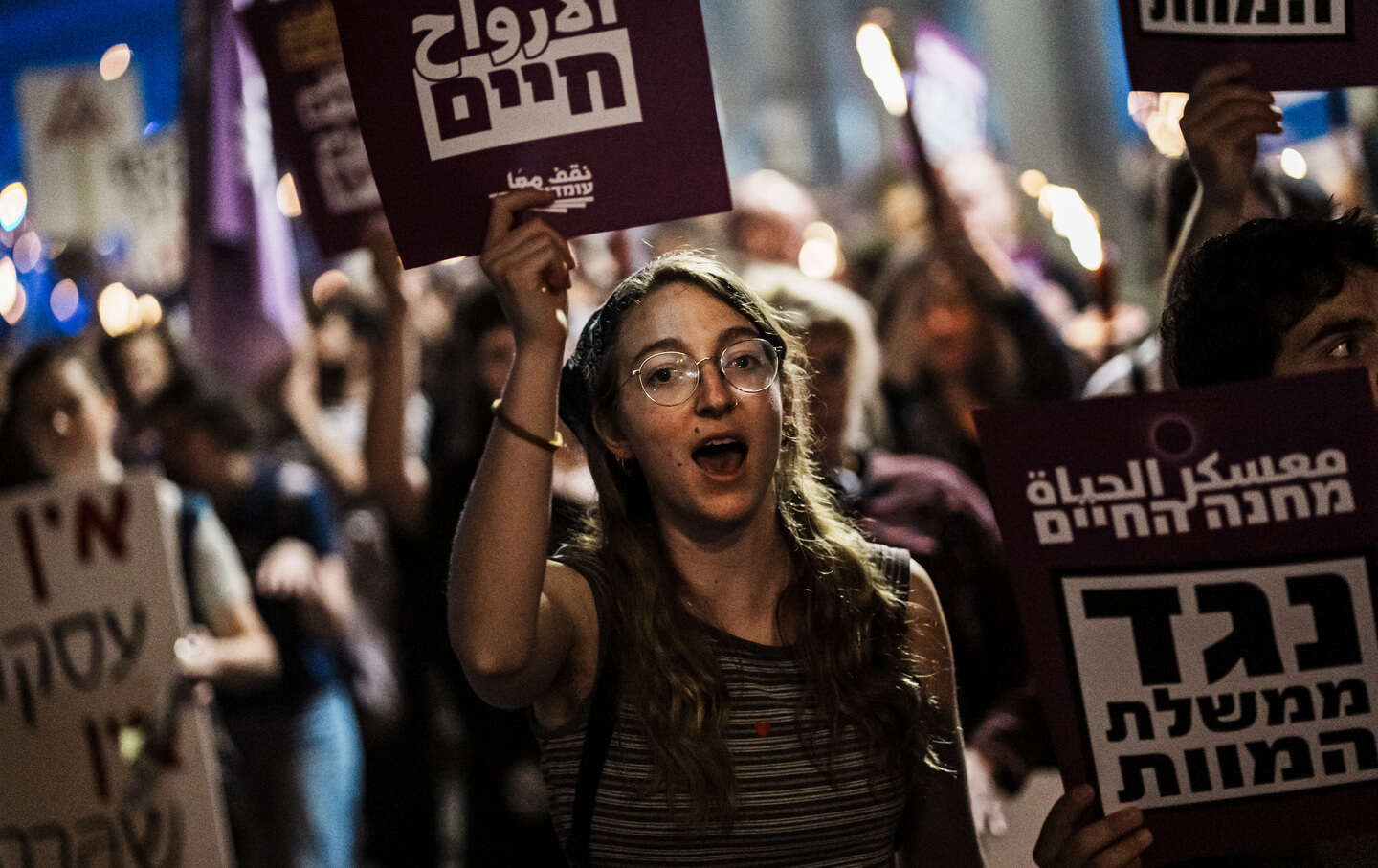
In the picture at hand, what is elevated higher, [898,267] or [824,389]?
[898,267]

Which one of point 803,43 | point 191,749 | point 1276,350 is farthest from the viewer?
point 803,43

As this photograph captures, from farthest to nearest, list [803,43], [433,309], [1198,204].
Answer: [803,43] → [433,309] → [1198,204]

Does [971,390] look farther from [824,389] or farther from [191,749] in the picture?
[191,749]

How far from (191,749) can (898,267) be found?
2947mm

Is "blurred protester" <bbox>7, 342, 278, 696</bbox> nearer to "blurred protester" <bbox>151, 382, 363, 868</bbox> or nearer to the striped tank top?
"blurred protester" <bbox>151, 382, 363, 868</bbox>

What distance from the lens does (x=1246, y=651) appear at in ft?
5.56

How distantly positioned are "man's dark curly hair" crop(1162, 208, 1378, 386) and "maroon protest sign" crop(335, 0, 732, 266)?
684 mm

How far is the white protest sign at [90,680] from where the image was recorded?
3195 millimetres

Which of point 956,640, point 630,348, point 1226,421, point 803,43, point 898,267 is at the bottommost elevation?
point 956,640

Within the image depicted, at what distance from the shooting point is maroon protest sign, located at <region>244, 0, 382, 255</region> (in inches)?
124

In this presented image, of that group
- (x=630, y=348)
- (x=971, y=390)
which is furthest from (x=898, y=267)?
(x=630, y=348)

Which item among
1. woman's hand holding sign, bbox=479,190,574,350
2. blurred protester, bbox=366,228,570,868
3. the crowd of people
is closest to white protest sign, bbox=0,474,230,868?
the crowd of people

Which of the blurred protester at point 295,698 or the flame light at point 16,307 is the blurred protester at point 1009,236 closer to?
the blurred protester at point 295,698

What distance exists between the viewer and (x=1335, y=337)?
72.5 inches
